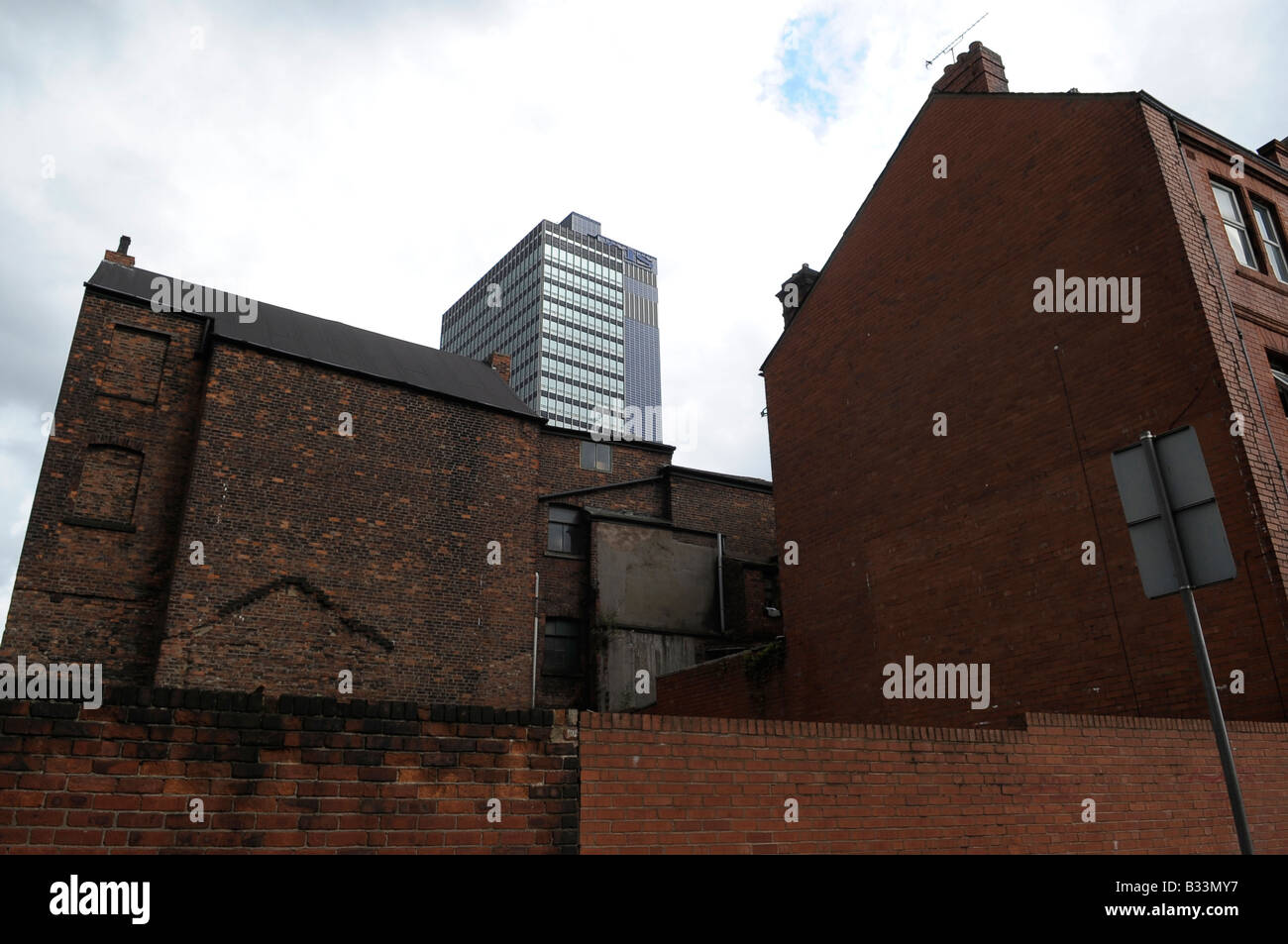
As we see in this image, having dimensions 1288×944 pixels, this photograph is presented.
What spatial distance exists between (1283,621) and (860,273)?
32.1 ft

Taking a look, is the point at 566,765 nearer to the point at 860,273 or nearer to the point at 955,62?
the point at 860,273

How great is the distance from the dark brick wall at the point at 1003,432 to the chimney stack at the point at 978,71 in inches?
35.8

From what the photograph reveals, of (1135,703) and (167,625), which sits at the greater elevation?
(167,625)

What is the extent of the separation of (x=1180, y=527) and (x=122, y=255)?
79.4ft

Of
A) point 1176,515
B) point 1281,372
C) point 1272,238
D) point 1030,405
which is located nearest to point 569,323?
point 1272,238

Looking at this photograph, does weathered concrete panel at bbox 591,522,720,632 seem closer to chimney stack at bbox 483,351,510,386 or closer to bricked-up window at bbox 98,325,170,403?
chimney stack at bbox 483,351,510,386

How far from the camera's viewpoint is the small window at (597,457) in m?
25.5

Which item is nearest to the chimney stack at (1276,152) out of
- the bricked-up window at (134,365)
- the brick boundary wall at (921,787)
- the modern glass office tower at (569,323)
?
the brick boundary wall at (921,787)

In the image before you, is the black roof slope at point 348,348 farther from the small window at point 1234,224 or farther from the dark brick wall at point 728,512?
the small window at point 1234,224

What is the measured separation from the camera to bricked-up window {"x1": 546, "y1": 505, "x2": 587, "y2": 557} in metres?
23.3
